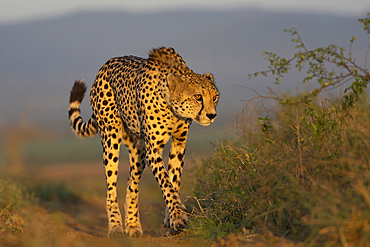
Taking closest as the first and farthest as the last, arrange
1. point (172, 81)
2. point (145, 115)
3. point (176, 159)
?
point (172, 81) → point (145, 115) → point (176, 159)

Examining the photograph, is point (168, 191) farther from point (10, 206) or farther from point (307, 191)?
point (10, 206)

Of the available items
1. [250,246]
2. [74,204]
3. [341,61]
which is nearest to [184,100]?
[341,61]

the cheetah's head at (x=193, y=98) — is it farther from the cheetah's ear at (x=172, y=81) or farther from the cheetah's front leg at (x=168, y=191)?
the cheetah's front leg at (x=168, y=191)

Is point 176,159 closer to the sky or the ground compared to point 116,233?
closer to the sky

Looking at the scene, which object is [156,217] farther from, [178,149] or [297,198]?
[297,198]

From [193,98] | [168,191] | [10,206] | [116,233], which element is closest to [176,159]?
[168,191]

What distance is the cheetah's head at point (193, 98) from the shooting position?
472cm

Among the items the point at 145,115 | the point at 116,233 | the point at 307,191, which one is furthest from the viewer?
the point at 116,233

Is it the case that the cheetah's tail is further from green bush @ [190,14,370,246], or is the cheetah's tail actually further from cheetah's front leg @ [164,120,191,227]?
green bush @ [190,14,370,246]

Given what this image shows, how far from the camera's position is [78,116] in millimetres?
6734

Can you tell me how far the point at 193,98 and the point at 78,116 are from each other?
8.58 feet

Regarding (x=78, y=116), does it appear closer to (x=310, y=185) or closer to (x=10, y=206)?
(x=10, y=206)

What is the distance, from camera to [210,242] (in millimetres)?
3744

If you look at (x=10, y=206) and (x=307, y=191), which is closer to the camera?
(x=307, y=191)
